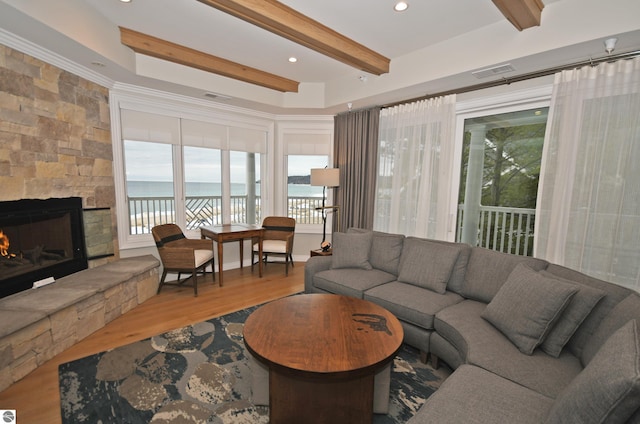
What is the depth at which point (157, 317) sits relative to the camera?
10.1 feet

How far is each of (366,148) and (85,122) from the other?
347 centimetres

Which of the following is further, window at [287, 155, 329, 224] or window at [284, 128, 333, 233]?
window at [287, 155, 329, 224]

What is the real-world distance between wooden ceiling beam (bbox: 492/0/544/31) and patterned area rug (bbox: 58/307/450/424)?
2.81m

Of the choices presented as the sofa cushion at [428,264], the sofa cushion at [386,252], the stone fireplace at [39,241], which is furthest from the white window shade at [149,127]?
the sofa cushion at [428,264]

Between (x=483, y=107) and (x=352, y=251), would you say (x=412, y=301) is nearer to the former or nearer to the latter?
(x=352, y=251)

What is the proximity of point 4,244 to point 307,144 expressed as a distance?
3818 mm

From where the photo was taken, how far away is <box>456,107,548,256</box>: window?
3.32 metres

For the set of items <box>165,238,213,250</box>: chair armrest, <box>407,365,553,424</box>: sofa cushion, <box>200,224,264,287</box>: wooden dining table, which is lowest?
<box>407,365,553,424</box>: sofa cushion

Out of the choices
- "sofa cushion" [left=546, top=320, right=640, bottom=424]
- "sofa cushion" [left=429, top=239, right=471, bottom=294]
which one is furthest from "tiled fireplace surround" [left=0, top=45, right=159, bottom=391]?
"sofa cushion" [left=429, top=239, right=471, bottom=294]

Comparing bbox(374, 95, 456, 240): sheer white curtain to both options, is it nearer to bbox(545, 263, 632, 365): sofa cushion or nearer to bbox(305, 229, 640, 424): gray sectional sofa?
bbox(305, 229, 640, 424): gray sectional sofa

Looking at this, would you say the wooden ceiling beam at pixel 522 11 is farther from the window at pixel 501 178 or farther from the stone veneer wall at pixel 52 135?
the stone veneer wall at pixel 52 135

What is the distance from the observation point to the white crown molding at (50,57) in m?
2.42

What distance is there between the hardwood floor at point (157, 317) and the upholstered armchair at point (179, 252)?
0.28 metres

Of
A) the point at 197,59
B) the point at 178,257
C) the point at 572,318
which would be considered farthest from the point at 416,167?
the point at 178,257
